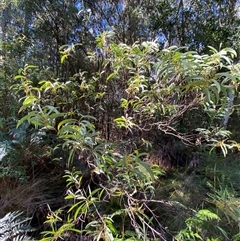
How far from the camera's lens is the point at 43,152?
2.01m

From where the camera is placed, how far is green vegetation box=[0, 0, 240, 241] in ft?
4.33

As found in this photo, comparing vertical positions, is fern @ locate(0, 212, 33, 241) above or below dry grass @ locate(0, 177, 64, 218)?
below

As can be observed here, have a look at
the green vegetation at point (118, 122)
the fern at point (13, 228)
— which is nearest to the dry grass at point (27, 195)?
the green vegetation at point (118, 122)

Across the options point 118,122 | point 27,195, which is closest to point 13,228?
point 27,195

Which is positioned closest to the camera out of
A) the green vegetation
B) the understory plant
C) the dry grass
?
the understory plant

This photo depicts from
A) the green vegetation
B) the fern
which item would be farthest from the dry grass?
the fern

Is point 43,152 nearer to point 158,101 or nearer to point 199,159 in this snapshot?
point 158,101

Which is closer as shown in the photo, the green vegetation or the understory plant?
the understory plant

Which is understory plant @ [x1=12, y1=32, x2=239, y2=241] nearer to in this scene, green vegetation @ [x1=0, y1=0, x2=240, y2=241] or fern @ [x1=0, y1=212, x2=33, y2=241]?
green vegetation @ [x1=0, y1=0, x2=240, y2=241]

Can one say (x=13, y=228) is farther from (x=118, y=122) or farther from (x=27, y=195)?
(x=118, y=122)

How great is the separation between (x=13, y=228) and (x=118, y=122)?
3.07ft

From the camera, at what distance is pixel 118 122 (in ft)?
5.29

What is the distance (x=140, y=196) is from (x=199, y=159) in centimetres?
103

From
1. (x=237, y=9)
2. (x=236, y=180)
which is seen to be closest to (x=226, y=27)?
(x=237, y=9)
